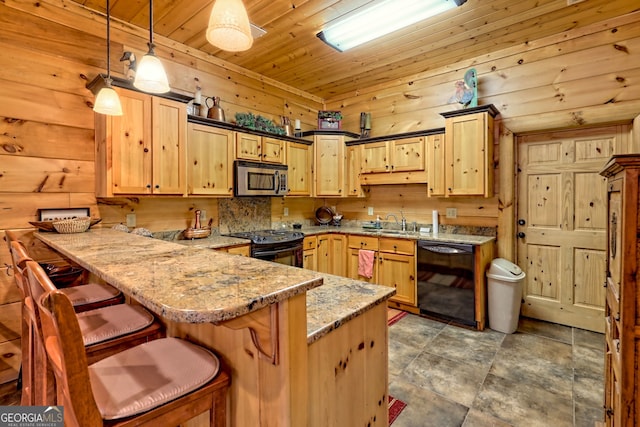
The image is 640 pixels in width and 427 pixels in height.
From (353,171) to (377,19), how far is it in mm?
1995

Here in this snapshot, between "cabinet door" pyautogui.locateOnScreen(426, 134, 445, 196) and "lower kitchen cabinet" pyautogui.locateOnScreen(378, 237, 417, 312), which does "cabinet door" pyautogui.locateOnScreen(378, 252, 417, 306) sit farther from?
"cabinet door" pyautogui.locateOnScreen(426, 134, 445, 196)

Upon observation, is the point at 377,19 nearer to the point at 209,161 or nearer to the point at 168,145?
the point at 209,161

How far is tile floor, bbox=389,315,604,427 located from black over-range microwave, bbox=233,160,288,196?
206 centimetres

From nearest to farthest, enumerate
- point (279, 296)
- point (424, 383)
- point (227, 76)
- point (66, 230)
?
point (279, 296) < point (66, 230) < point (424, 383) < point (227, 76)

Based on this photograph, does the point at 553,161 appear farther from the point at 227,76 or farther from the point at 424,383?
the point at 227,76

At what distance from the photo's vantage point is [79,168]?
8.51 ft

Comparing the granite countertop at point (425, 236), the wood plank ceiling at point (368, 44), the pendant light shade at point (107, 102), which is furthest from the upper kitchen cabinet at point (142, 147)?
the granite countertop at point (425, 236)

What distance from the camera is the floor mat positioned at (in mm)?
1904

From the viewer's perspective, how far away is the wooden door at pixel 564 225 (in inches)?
120

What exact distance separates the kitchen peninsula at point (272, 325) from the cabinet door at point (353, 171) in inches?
120

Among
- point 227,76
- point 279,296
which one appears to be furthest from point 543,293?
point 227,76

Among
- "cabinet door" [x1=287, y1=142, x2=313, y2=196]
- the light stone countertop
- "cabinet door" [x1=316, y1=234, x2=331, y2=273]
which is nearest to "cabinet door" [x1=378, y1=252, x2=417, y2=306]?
"cabinet door" [x1=316, y1=234, x2=331, y2=273]

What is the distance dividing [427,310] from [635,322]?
2509 mm

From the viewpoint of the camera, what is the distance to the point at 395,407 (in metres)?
1.98
